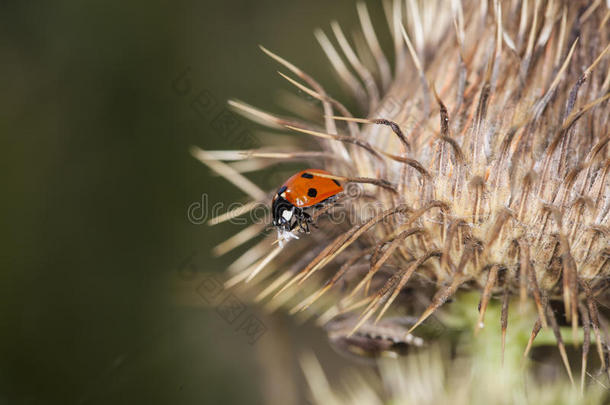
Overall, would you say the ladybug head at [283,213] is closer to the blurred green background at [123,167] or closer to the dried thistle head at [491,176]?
the dried thistle head at [491,176]

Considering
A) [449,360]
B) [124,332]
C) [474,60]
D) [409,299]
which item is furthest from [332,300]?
[124,332]

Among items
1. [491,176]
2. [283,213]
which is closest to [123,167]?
[283,213]

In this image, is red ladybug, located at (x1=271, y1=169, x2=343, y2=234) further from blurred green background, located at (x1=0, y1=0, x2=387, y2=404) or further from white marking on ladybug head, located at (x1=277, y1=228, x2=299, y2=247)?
blurred green background, located at (x1=0, y1=0, x2=387, y2=404)

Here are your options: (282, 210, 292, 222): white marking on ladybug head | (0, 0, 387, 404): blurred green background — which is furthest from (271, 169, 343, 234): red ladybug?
(0, 0, 387, 404): blurred green background

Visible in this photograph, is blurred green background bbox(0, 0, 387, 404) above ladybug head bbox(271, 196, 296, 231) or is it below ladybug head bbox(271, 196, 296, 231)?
above

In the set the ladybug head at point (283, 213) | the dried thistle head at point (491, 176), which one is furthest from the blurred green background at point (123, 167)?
the dried thistle head at point (491, 176)
